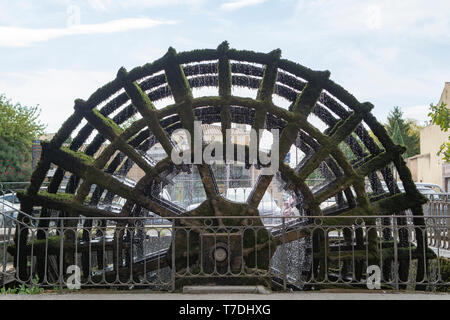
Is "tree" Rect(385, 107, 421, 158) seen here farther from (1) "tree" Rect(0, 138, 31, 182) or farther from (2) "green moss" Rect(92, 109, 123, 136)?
(2) "green moss" Rect(92, 109, 123, 136)

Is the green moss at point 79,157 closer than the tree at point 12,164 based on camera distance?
Yes

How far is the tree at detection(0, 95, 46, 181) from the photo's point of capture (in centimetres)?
2811

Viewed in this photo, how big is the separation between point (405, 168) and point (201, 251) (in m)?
3.50

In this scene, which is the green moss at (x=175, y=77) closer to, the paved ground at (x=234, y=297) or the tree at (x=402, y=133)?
the paved ground at (x=234, y=297)

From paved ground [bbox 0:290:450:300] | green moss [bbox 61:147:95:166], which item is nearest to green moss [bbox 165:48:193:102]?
green moss [bbox 61:147:95:166]

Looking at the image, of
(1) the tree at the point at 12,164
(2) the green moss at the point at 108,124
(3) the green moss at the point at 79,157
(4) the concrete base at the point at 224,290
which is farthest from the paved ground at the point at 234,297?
(1) the tree at the point at 12,164

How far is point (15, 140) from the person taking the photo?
2939cm

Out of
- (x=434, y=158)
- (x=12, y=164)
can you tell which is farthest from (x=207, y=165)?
(x=12, y=164)

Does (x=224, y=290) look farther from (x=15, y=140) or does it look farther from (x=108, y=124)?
(x=15, y=140)

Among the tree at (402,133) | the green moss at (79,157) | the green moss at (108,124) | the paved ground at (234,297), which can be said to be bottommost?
the paved ground at (234,297)

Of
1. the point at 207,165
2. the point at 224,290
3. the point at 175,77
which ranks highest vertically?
the point at 175,77

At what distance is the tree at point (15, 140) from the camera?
28109 mm

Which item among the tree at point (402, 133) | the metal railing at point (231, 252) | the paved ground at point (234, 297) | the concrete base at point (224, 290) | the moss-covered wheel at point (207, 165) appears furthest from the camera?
the tree at point (402, 133)

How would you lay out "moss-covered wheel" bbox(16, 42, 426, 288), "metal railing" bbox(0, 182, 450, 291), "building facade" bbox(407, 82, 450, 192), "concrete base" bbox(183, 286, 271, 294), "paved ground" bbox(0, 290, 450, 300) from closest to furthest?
"paved ground" bbox(0, 290, 450, 300) < "concrete base" bbox(183, 286, 271, 294) < "metal railing" bbox(0, 182, 450, 291) < "moss-covered wheel" bbox(16, 42, 426, 288) < "building facade" bbox(407, 82, 450, 192)
